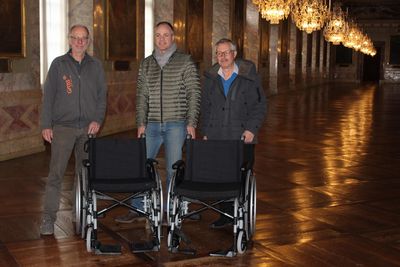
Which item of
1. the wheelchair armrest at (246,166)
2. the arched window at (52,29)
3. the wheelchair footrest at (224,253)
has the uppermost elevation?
the arched window at (52,29)

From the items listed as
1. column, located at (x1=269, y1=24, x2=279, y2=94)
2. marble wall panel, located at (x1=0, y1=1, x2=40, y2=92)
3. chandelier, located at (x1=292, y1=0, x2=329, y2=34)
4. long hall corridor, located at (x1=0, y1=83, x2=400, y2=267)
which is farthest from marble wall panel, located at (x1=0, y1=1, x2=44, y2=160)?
column, located at (x1=269, y1=24, x2=279, y2=94)

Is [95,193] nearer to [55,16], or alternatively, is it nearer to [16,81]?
[16,81]

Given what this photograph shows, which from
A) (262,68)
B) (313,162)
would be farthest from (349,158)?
(262,68)

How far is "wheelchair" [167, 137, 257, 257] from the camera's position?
4.15 metres

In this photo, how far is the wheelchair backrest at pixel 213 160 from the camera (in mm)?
4402

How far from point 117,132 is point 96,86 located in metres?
6.65

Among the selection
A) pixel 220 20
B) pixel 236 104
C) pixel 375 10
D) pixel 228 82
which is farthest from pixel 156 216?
pixel 375 10

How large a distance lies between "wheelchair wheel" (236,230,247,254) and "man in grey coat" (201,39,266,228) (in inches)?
28.0

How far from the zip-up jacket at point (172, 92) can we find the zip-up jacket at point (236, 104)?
130mm

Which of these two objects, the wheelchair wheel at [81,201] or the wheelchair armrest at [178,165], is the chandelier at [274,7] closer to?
the wheelchair armrest at [178,165]

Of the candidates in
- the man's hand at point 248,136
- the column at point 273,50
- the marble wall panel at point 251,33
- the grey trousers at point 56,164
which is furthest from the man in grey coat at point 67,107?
the column at point 273,50

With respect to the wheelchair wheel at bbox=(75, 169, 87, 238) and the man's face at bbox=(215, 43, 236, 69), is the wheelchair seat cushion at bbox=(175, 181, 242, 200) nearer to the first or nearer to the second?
the wheelchair wheel at bbox=(75, 169, 87, 238)

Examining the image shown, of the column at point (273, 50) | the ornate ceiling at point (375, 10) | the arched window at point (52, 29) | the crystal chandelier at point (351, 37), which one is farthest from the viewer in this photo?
the ornate ceiling at point (375, 10)

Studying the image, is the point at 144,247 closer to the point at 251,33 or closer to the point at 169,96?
the point at 169,96
